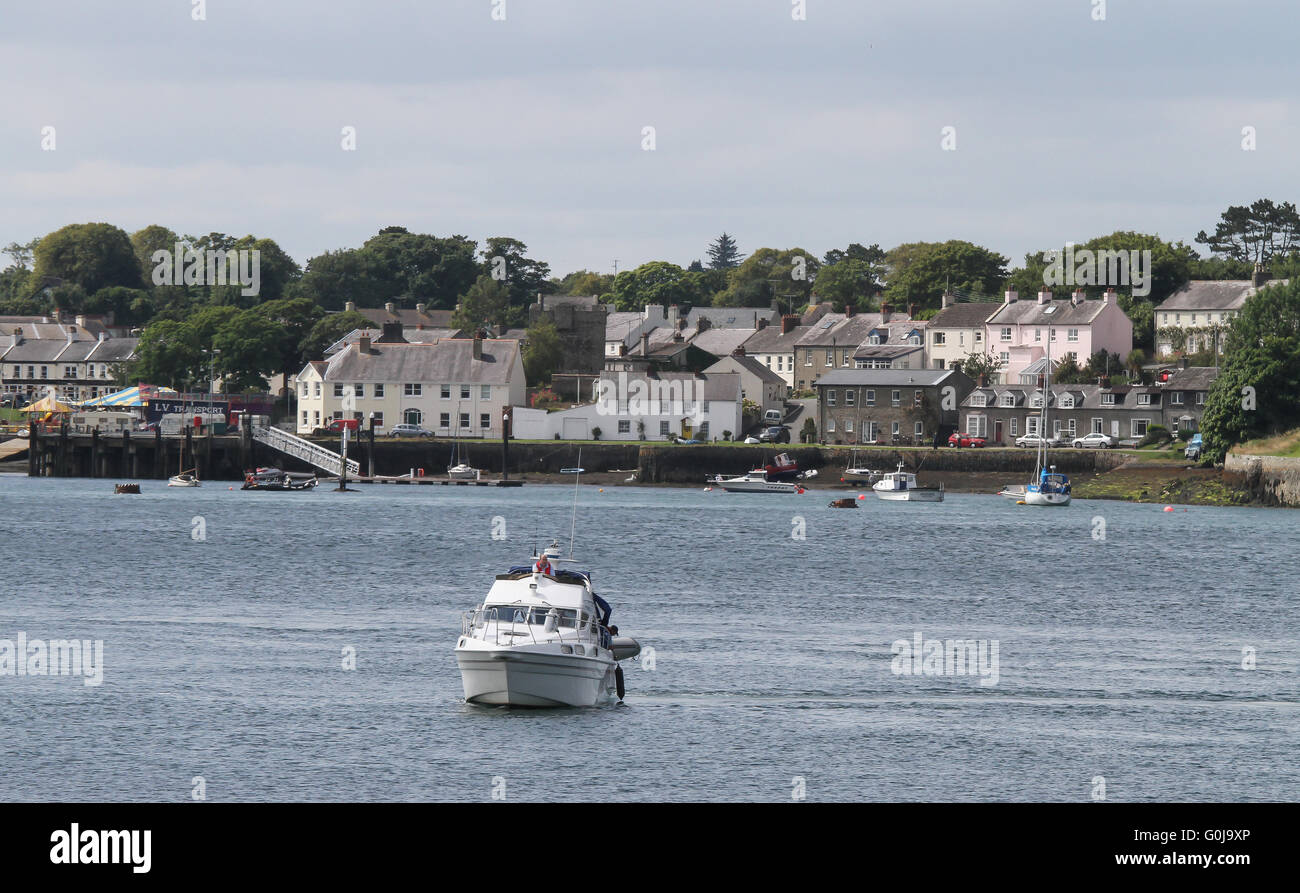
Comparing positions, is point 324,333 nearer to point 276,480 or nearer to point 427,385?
point 427,385

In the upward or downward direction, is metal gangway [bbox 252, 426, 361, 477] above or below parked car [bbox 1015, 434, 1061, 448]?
below

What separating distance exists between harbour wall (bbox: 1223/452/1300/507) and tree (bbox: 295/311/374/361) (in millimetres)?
88998

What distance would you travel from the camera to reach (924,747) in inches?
1149

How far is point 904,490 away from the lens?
10831 cm

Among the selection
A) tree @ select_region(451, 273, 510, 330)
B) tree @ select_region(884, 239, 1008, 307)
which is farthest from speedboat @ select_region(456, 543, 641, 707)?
tree @ select_region(451, 273, 510, 330)

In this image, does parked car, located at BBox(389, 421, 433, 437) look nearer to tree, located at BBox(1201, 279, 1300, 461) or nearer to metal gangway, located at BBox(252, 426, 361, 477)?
metal gangway, located at BBox(252, 426, 361, 477)

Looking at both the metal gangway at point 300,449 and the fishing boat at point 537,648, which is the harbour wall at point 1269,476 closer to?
the metal gangway at point 300,449

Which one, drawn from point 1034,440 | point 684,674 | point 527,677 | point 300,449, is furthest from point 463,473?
point 527,677

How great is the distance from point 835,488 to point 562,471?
20572 mm

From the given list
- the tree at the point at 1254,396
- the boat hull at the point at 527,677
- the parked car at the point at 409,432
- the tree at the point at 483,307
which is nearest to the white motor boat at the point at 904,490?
the tree at the point at 1254,396

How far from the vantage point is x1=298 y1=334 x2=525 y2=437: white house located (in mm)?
130250

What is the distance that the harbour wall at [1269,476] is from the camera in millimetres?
96938
